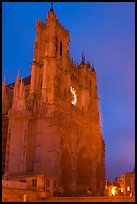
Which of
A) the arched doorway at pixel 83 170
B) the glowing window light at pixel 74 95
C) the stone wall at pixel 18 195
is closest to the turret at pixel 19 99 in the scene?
the glowing window light at pixel 74 95

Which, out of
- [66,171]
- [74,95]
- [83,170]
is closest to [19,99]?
[66,171]

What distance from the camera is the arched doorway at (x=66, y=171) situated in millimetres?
38906

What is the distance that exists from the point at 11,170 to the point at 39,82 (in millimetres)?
14229

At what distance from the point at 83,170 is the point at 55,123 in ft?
34.9

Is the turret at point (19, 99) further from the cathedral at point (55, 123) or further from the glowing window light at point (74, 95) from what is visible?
the glowing window light at point (74, 95)

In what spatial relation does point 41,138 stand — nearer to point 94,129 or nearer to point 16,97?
point 16,97

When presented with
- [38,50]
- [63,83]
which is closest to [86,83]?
[63,83]

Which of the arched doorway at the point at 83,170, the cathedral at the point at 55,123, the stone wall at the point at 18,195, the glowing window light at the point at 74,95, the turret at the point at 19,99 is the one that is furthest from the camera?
the glowing window light at the point at 74,95

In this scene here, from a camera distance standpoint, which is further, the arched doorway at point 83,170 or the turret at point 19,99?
the arched doorway at point 83,170

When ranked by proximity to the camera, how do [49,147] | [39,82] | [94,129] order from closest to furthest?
[49,147] < [39,82] < [94,129]

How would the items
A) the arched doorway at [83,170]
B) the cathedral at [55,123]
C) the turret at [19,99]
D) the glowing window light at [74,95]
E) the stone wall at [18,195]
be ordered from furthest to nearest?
the glowing window light at [74,95]
the arched doorway at [83,170]
the turret at [19,99]
the cathedral at [55,123]
the stone wall at [18,195]

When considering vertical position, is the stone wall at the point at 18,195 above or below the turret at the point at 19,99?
below

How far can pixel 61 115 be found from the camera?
40.7 meters

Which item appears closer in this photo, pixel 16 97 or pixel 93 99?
pixel 16 97
